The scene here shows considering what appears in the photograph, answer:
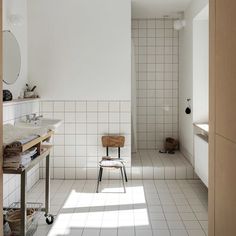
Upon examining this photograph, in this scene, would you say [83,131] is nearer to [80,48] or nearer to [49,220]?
[80,48]

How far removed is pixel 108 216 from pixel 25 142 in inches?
53.1

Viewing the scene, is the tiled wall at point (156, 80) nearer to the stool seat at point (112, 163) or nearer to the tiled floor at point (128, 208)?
the tiled floor at point (128, 208)

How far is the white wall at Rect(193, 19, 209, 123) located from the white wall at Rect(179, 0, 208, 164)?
121 millimetres

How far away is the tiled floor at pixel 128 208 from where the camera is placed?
2.74m

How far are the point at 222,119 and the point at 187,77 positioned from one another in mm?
3764

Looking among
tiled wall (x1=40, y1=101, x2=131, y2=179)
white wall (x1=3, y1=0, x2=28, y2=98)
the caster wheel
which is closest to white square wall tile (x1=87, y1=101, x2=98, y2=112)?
tiled wall (x1=40, y1=101, x2=131, y2=179)

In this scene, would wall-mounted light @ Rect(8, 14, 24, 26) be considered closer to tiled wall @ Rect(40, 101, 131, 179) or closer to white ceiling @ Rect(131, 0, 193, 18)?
tiled wall @ Rect(40, 101, 131, 179)

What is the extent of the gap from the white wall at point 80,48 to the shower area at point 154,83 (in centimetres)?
104

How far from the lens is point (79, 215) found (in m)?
3.07

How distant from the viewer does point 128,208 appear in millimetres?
3266

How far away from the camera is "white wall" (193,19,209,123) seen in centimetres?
432

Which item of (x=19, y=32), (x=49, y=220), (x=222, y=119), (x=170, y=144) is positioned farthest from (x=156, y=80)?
(x=222, y=119)

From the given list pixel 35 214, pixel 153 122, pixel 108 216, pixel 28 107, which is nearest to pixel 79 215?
pixel 108 216

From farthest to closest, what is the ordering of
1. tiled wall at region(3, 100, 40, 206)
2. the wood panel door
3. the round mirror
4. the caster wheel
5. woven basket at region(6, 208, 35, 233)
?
the round mirror → tiled wall at region(3, 100, 40, 206) → the caster wheel → woven basket at region(6, 208, 35, 233) → the wood panel door
